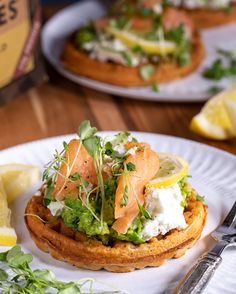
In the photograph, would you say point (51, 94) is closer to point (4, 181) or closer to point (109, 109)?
point (109, 109)

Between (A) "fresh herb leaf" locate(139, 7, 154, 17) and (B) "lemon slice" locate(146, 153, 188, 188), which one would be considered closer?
(B) "lemon slice" locate(146, 153, 188, 188)

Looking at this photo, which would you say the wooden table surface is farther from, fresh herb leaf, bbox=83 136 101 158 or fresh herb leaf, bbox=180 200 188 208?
fresh herb leaf, bbox=83 136 101 158

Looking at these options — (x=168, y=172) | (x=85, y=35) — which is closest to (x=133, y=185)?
(x=168, y=172)

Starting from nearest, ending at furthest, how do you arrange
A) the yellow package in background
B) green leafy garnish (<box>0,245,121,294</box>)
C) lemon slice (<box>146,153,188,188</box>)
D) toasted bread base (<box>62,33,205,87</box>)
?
green leafy garnish (<box>0,245,121,294</box>)
lemon slice (<box>146,153,188,188</box>)
the yellow package in background
toasted bread base (<box>62,33,205,87</box>)

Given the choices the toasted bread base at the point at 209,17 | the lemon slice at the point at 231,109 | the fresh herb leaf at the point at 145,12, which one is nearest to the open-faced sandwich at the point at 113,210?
the lemon slice at the point at 231,109

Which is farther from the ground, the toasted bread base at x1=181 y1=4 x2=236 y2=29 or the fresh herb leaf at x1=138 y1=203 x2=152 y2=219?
the fresh herb leaf at x1=138 y1=203 x2=152 y2=219

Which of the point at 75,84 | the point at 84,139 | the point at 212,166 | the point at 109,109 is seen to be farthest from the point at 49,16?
the point at 84,139

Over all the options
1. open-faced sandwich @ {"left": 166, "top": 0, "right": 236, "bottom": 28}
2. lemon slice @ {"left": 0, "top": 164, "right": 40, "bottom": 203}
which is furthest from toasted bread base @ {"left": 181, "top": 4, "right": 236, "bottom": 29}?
lemon slice @ {"left": 0, "top": 164, "right": 40, "bottom": 203}
